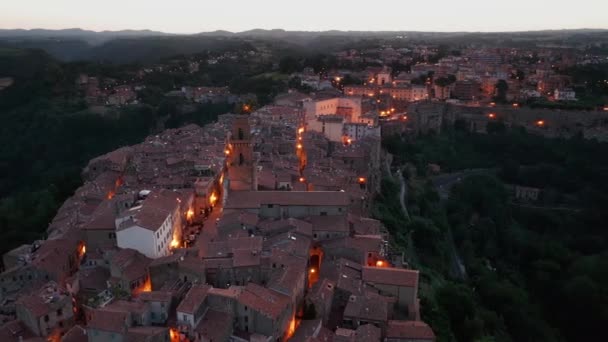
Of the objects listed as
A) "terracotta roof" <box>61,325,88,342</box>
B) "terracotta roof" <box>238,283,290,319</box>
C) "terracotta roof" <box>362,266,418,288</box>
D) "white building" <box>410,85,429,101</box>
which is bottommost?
"terracotta roof" <box>61,325,88,342</box>

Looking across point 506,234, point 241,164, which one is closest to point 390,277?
point 241,164

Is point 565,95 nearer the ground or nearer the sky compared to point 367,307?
nearer the sky

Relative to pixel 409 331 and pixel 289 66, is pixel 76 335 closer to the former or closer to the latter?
pixel 409 331

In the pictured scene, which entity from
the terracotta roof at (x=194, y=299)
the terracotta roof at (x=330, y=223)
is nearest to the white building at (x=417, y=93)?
the terracotta roof at (x=330, y=223)

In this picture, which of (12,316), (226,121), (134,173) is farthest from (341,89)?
(12,316)

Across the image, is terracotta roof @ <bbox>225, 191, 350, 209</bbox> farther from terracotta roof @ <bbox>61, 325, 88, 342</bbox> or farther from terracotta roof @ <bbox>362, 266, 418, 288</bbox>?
terracotta roof @ <bbox>61, 325, 88, 342</bbox>

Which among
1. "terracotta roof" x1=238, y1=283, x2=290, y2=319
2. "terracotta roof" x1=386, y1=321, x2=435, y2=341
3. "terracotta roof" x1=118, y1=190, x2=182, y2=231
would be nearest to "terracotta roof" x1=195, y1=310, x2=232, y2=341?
"terracotta roof" x1=238, y1=283, x2=290, y2=319

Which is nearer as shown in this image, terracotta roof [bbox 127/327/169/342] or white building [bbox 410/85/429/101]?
terracotta roof [bbox 127/327/169/342]

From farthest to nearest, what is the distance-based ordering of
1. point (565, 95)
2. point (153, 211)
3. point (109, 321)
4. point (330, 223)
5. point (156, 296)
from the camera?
point (565, 95) < point (330, 223) < point (153, 211) < point (156, 296) < point (109, 321)
